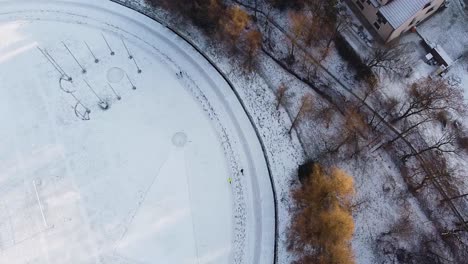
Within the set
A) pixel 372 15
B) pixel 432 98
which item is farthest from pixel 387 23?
pixel 432 98

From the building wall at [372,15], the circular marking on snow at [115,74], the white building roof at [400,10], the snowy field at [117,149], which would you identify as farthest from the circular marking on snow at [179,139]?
the white building roof at [400,10]

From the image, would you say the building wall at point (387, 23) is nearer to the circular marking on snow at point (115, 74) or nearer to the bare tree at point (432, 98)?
the bare tree at point (432, 98)

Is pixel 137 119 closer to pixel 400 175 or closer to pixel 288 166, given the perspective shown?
pixel 288 166

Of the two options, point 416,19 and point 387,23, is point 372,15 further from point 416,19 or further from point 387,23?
point 416,19

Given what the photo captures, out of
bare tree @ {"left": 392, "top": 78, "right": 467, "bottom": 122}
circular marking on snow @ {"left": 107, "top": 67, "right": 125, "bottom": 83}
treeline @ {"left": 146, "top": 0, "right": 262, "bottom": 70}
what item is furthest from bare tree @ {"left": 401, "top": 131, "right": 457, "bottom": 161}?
circular marking on snow @ {"left": 107, "top": 67, "right": 125, "bottom": 83}

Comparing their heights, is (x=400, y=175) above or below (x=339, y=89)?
below

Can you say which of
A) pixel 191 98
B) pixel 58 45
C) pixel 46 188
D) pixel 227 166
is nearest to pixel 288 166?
pixel 227 166

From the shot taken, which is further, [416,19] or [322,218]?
[416,19]
